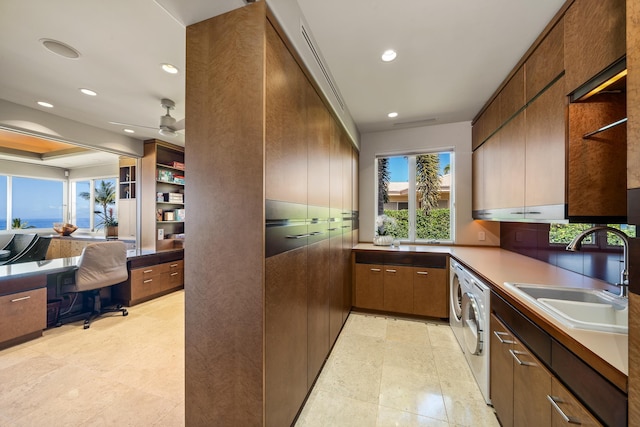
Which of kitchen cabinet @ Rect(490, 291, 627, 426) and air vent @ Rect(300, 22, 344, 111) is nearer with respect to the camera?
kitchen cabinet @ Rect(490, 291, 627, 426)

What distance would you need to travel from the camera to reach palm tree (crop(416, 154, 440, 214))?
3.71 m

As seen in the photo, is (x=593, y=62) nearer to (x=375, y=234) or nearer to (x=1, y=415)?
(x=375, y=234)

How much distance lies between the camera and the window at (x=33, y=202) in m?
5.03

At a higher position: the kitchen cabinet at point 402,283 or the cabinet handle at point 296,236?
the cabinet handle at point 296,236

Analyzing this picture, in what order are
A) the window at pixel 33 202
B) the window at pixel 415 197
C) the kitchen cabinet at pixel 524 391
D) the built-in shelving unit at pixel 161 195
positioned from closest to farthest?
the kitchen cabinet at pixel 524 391, the window at pixel 415 197, the built-in shelving unit at pixel 161 195, the window at pixel 33 202

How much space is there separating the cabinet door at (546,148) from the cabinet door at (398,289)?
1.57 m

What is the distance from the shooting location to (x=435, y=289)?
2.94 metres

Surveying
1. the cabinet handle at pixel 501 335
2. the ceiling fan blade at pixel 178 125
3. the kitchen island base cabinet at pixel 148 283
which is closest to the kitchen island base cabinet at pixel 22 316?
the kitchen island base cabinet at pixel 148 283

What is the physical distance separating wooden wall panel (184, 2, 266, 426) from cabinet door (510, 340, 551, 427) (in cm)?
130

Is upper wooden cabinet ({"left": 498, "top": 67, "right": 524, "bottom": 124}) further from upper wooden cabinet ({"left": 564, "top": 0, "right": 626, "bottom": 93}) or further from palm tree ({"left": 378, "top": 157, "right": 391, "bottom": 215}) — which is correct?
palm tree ({"left": 378, "top": 157, "right": 391, "bottom": 215})

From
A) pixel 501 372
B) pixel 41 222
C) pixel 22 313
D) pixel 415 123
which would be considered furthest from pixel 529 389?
pixel 41 222

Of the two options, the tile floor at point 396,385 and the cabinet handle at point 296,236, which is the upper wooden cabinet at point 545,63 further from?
the tile floor at point 396,385

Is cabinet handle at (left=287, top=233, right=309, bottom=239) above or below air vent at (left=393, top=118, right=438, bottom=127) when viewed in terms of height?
below

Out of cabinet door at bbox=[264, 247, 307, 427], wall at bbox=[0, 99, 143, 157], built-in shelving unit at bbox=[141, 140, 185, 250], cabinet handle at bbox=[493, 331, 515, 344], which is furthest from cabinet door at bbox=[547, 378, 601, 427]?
wall at bbox=[0, 99, 143, 157]
